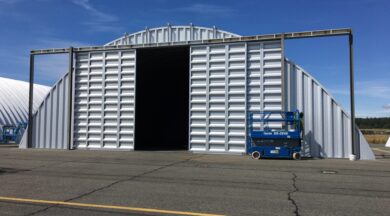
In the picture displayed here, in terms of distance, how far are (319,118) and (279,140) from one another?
197 cm

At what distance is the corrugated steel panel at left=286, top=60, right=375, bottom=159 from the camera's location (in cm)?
1481

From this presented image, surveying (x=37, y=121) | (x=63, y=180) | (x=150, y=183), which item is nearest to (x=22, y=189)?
(x=63, y=180)

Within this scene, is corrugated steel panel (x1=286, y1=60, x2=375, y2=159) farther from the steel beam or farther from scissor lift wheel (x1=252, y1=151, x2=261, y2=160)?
scissor lift wheel (x1=252, y1=151, x2=261, y2=160)

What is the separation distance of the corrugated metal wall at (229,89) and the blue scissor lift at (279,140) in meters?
0.91

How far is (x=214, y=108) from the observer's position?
1672 cm

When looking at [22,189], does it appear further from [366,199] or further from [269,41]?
[269,41]

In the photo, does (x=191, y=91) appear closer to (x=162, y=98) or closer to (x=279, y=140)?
(x=279, y=140)

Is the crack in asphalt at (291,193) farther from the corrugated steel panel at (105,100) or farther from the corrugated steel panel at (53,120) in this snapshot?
the corrugated steel panel at (53,120)

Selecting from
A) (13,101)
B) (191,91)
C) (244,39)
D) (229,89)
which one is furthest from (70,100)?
(13,101)

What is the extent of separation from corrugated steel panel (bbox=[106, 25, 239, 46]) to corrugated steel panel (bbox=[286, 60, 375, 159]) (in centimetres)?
523

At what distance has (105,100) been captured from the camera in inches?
728

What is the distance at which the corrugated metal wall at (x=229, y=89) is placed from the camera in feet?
52.5

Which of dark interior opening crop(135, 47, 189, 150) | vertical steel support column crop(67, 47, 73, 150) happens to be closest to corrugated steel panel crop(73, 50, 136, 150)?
vertical steel support column crop(67, 47, 73, 150)

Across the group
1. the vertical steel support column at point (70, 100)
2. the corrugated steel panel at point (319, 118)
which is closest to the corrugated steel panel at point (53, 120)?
the vertical steel support column at point (70, 100)
